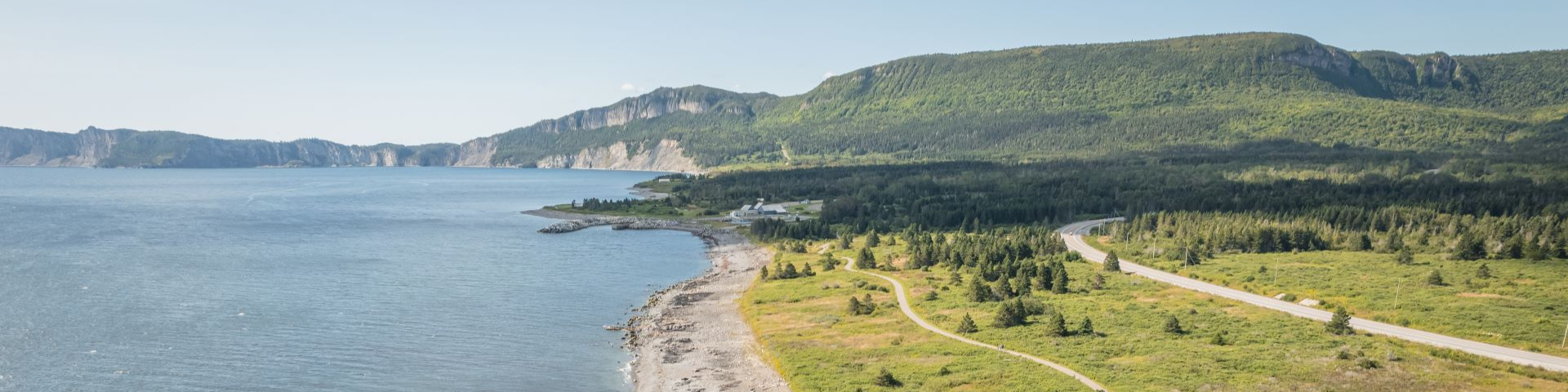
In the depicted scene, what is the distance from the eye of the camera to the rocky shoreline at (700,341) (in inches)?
2467

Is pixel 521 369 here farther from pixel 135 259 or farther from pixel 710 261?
pixel 135 259

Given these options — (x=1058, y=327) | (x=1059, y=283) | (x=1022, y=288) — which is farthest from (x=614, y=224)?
(x=1058, y=327)

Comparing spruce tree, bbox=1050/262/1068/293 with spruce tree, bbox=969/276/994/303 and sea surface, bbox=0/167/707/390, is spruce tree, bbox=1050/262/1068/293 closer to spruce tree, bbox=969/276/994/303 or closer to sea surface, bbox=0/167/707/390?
spruce tree, bbox=969/276/994/303

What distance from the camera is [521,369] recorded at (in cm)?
6706

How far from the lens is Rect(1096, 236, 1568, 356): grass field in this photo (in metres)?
66.6

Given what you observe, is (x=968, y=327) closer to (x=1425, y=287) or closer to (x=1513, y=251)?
(x=1425, y=287)

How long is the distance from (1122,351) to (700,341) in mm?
31292

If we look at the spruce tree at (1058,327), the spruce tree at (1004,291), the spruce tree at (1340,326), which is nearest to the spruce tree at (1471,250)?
the spruce tree at (1340,326)

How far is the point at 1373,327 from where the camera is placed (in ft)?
227

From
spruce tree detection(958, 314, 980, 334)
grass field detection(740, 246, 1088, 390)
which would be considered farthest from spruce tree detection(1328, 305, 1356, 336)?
spruce tree detection(958, 314, 980, 334)

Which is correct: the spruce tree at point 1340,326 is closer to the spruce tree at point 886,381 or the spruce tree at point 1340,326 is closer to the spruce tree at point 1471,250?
the spruce tree at point 886,381

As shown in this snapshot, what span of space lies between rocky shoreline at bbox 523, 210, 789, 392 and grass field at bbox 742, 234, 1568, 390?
205 centimetres

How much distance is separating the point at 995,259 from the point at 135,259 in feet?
339

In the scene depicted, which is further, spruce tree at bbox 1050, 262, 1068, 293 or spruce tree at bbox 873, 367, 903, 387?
spruce tree at bbox 1050, 262, 1068, 293
